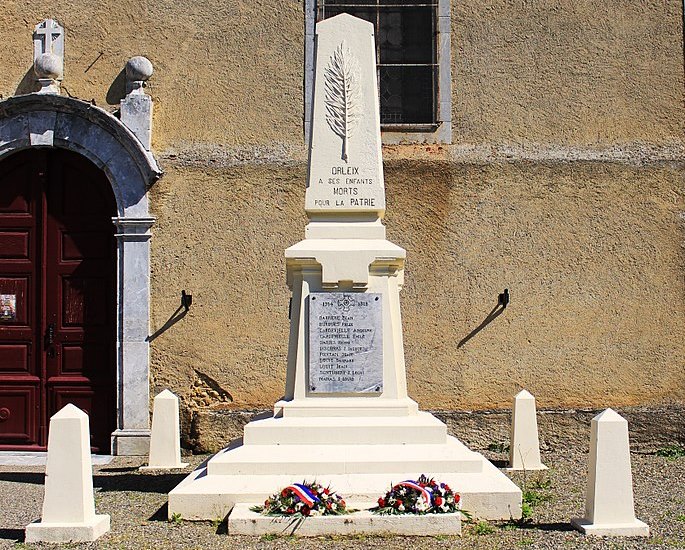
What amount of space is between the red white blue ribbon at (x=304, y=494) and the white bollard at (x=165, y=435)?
2.96 m

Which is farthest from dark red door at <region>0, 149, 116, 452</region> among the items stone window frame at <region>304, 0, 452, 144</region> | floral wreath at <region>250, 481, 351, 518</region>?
floral wreath at <region>250, 481, 351, 518</region>

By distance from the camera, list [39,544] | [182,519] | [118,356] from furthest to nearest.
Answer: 1. [118,356]
2. [182,519]
3. [39,544]

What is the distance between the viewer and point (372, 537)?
5.42 metres

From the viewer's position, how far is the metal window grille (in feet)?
31.8

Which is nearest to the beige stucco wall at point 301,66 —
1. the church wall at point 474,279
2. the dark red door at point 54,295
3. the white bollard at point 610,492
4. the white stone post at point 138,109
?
the white stone post at point 138,109

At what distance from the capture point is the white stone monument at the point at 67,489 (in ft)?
17.6

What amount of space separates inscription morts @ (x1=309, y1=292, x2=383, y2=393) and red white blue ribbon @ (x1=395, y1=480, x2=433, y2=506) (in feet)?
3.57

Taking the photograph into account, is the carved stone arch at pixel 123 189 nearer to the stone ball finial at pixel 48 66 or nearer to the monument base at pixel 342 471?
the stone ball finial at pixel 48 66

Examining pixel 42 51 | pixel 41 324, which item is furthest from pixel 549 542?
pixel 42 51

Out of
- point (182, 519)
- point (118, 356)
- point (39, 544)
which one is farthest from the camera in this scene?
point (118, 356)

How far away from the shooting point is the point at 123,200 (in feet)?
30.7

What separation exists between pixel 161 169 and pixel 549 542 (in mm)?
5674

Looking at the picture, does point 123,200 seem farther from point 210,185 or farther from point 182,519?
point 182,519

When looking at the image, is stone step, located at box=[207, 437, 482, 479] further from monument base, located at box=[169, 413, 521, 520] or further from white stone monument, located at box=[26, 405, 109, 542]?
white stone monument, located at box=[26, 405, 109, 542]
